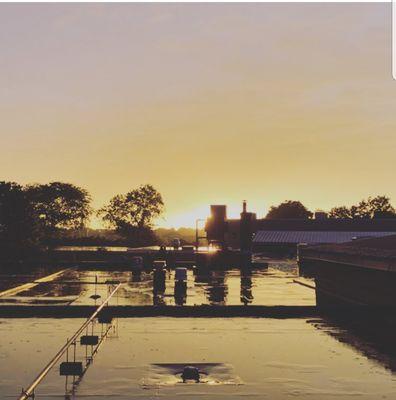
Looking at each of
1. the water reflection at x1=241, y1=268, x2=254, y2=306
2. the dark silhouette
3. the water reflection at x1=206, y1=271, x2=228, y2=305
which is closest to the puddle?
the water reflection at x1=241, y1=268, x2=254, y2=306

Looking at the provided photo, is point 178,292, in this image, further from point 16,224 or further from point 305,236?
point 305,236

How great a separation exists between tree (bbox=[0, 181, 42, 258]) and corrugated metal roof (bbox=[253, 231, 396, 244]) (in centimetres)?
4481

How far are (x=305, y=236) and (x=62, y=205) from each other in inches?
2763

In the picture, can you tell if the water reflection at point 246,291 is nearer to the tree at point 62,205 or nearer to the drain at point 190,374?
the drain at point 190,374

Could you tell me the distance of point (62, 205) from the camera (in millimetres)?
172875

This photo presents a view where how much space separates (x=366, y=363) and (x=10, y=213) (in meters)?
73.9

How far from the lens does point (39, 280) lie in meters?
47.0

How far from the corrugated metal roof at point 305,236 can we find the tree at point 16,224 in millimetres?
44811

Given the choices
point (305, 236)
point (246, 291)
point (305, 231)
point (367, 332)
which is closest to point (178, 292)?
point (246, 291)

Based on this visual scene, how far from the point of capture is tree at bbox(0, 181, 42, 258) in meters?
85.8

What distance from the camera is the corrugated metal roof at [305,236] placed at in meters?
123

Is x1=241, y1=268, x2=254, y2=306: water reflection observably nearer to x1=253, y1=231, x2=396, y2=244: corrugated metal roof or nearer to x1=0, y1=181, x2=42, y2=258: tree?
x1=0, y1=181, x2=42, y2=258: tree

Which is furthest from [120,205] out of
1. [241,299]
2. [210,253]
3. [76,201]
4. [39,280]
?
[241,299]

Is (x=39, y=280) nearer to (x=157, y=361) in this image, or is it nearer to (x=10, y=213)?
(x=157, y=361)
